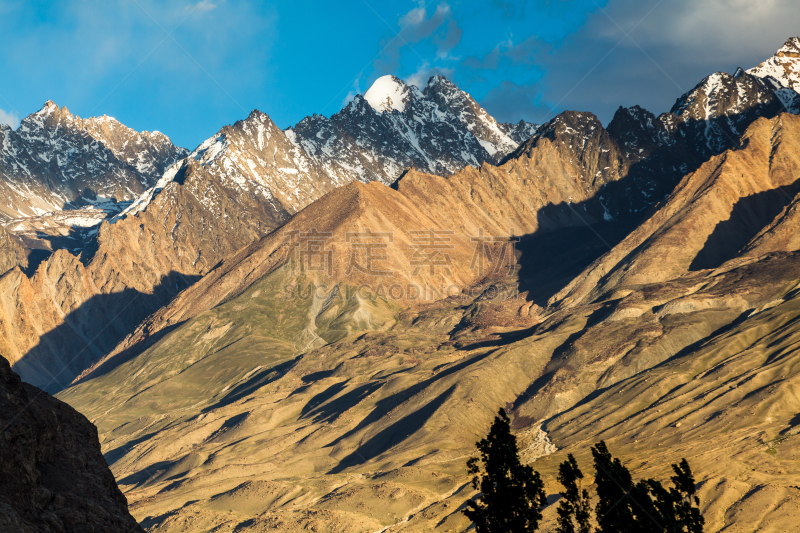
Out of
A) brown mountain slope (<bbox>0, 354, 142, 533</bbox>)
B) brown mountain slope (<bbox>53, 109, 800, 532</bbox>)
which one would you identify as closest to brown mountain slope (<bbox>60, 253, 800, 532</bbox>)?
brown mountain slope (<bbox>53, 109, 800, 532</bbox>)

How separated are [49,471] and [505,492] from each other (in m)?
20.6

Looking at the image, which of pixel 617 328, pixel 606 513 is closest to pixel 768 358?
pixel 617 328

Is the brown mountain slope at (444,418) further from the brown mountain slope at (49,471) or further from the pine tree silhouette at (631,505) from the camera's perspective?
the brown mountain slope at (49,471)

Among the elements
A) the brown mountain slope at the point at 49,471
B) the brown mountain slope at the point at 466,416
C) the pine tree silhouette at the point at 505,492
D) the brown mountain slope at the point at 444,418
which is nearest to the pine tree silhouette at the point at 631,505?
the pine tree silhouette at the point at 505,492

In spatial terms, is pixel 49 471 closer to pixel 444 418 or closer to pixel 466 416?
pixel 444 418

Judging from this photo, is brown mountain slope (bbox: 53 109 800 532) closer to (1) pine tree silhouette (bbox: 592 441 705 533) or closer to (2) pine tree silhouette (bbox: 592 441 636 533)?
(1) pine tree silhouette (bbox: 592 441 705 533)

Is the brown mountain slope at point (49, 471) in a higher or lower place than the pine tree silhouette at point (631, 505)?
higher

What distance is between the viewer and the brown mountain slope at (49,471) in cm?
2678

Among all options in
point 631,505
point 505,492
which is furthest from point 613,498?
point 505,492

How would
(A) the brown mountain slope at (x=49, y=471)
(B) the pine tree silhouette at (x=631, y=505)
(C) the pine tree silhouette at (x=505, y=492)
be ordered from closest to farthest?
(A) the brown mountain slope at (x=49, y=471) < (C) the pine tree silhouette at (x=505, y=492) < (B) the pine tree silhouette at (x=631, y=505)

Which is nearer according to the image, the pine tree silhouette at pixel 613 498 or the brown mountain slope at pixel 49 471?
the brown mountain slope at pixel 49 471

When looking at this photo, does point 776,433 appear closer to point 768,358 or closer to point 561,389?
point 768,358

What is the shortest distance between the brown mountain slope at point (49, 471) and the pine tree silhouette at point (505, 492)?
52.4ft

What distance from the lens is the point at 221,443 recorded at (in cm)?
14875
